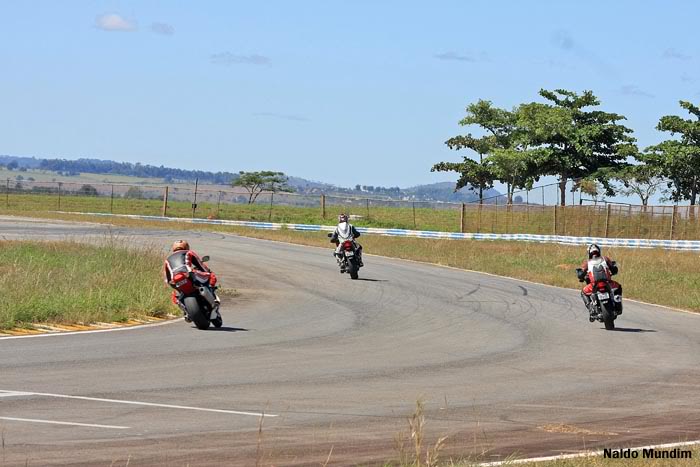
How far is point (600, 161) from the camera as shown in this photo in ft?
242

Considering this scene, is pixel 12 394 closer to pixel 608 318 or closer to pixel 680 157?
pixel 608 318

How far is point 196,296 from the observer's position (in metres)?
19.0

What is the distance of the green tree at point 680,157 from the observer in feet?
211

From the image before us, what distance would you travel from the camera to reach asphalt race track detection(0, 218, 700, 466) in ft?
31.3

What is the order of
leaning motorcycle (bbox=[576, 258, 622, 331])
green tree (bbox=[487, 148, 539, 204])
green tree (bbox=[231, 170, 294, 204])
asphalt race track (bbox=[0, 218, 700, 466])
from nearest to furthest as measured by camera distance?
asphalt race track (bbox=[0, 218, 700, 466])
leaning motorcycle (bbox=[576, 258, 622, 331])
green tree (bbox=[487, 148, 539, 204])
green tree (bbox=[231, 170, 294, 204])

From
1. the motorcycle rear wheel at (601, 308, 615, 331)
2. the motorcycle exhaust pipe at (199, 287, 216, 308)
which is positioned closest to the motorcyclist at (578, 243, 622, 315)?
the motorcycle rear wheel at (601, 308, 615, 331)

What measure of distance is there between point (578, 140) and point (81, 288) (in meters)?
55.7

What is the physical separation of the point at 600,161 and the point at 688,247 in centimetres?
2454

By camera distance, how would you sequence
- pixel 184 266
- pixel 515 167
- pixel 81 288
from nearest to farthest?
1. pixel 184 266
2. pixel 81 288
3. pixel 515 167

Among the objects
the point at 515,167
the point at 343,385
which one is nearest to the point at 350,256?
the point at 343,385

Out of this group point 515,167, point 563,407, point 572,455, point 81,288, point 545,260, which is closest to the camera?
point 572,455

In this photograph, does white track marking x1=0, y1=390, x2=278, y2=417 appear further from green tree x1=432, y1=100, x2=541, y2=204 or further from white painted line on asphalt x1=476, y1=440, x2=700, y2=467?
green tree x1=432, y1=100, x2=541, y2=204

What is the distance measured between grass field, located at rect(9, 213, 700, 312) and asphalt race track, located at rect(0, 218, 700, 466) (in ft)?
23.7

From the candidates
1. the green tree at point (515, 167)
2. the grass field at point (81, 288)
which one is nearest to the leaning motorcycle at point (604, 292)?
the grass field at point (81, 288)
